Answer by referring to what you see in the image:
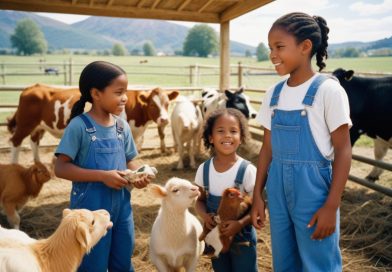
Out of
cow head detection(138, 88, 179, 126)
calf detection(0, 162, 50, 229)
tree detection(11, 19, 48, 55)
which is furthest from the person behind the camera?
tree detection(11, 19, 48, 55)

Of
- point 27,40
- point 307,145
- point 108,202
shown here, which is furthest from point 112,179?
point 27,40

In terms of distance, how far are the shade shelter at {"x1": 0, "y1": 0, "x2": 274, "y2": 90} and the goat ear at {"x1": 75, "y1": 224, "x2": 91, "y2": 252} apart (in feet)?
16.6

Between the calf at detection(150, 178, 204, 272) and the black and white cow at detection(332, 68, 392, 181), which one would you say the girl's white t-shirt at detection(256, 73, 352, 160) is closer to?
the calf at detection(150, 178, 204, 272)

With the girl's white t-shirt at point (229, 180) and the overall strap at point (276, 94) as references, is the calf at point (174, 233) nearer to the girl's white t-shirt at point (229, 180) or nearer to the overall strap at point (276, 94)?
the girl's white t-shirt at point (229, 180)

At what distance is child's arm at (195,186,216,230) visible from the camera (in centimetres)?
247

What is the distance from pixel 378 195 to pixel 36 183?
199 inches

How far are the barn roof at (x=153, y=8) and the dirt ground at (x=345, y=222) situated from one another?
3.21 meters

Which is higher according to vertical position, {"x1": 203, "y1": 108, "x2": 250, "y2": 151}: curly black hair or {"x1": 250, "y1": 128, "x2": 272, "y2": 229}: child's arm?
{"x1": 203, "y1": 108, "x2": 250, "y2": 151}: curly black hair

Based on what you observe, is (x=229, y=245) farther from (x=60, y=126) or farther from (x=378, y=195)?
(x=60, y=126)

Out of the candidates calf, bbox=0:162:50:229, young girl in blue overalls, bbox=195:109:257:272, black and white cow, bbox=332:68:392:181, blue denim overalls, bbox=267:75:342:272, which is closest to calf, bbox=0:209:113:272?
young girl in blue overalls, bbox=195:109:257:272

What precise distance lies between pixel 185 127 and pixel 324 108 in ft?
18.2

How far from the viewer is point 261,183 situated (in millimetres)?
2252

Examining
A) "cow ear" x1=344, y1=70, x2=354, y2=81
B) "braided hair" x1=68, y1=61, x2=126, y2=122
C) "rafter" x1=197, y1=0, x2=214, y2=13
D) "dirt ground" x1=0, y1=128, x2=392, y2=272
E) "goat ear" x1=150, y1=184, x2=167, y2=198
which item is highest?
"rafter" x1=197, y1=0, x2=214, y2=13

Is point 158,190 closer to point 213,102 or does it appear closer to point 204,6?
point 204,6
